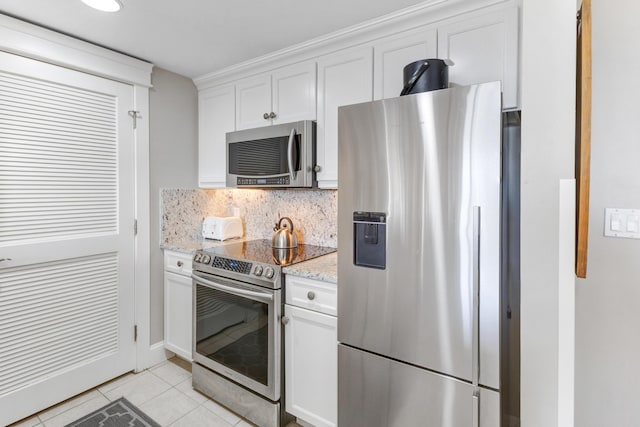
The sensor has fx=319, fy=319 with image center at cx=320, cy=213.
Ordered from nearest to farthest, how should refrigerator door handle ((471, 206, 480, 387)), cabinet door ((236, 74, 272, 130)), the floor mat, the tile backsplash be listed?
refrigerator door handle ((471, 206, 480, 387)) → the floor mat → cabinet door ((236, 74, 272, 130)) → the tile backsplash

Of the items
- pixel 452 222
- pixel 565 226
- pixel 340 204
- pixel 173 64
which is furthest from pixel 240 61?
pixel 565 226

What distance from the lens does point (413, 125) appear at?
1.29 m

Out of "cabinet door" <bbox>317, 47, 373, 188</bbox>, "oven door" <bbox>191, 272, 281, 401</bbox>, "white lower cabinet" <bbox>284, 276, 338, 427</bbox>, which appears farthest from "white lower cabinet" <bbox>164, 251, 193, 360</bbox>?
"cabinet door" <bbox>317, 47, 373, 188</bbox>

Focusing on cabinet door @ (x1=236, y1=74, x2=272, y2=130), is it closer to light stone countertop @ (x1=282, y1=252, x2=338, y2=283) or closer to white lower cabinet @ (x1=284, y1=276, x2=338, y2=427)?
light stone countertop @ (x1=282, y1=252, x2=338, y2=283)

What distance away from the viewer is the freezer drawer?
124cm

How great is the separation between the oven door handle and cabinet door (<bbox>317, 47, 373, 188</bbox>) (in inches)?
30.7

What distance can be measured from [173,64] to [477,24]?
2049 mm

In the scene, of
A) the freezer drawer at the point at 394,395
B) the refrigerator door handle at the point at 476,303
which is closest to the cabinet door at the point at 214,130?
the freezer drawer at the point at 394,395

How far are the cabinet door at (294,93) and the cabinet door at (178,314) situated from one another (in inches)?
54.3

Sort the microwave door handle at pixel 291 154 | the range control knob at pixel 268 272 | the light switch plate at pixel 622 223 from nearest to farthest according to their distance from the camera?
1. the light switch plate at pixel 622 223
2. the range control knob at pixel 268 272
3. the microwave door handle at pixel 291 154

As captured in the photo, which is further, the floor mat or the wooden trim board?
the floor mat

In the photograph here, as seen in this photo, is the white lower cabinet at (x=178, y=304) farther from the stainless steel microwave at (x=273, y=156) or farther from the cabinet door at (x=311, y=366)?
the cabinet door at (x=311, y=366)

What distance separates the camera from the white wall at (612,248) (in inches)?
53.2

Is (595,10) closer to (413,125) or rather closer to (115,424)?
(413,125)
